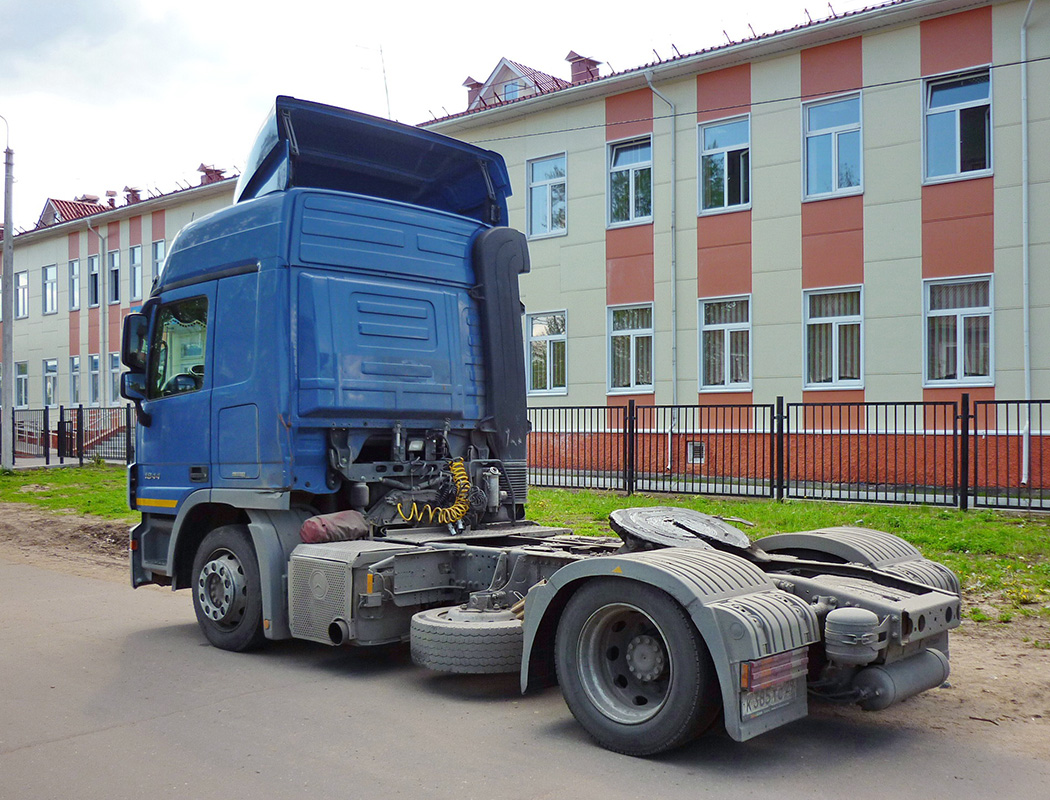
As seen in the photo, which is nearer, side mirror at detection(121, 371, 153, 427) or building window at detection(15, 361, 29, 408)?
side mirror at detection(121, 371, 153, 427)

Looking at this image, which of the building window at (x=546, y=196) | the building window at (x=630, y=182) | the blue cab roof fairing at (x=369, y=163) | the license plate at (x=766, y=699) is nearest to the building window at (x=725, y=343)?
the building window at (x=630, y=182)

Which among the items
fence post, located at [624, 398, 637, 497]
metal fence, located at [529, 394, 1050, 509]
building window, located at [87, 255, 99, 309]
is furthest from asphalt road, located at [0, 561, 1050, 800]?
building window, located at [87, 255, 99, 309]

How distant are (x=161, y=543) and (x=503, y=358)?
3.10 meters

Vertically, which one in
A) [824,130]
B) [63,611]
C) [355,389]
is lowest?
[63,611]

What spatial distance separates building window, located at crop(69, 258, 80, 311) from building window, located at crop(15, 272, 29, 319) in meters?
3.52

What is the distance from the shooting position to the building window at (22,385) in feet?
134

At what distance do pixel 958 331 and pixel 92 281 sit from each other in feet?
101

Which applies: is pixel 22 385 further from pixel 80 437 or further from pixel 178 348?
pixel 178 348

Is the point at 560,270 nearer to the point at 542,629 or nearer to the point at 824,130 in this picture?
the point at 824,130

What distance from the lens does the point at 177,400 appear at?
799 centimetres

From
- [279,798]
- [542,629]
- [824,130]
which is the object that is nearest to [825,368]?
[824,130]

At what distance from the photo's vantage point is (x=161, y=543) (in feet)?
26.8

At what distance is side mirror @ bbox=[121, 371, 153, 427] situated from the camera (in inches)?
328

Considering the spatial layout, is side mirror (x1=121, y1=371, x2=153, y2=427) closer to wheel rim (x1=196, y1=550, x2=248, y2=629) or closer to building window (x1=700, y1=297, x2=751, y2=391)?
wheel rim (x1=196, y1=550, x2=248, y2=629)
